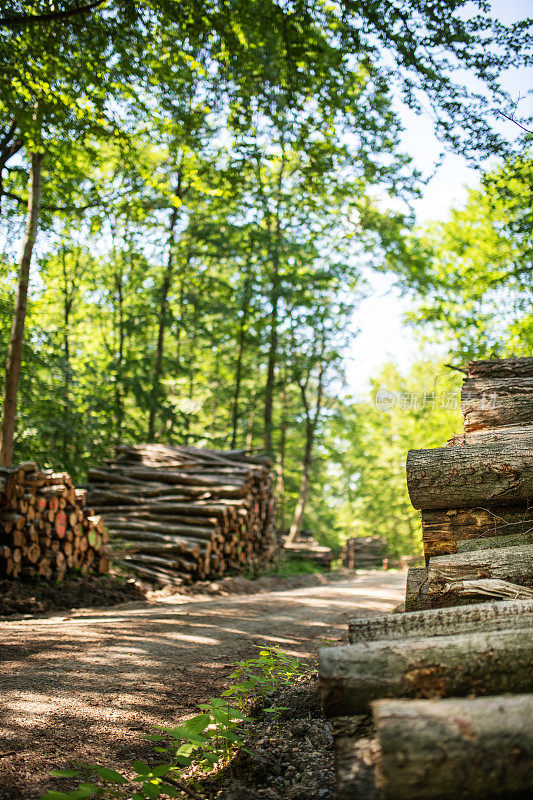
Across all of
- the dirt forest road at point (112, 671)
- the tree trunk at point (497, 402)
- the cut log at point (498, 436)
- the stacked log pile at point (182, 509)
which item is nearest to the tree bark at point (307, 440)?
the stacked log pile at point (182, 509)

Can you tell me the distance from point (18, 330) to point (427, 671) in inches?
377

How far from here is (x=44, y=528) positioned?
24.0 feet

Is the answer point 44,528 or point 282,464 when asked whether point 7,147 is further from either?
point 282,464

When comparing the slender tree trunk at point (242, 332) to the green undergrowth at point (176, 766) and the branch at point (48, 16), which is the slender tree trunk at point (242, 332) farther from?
the green undergrowth at point (176, 766)

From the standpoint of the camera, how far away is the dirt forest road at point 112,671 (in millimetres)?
2586

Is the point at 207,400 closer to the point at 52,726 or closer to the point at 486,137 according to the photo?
the point at 486,137

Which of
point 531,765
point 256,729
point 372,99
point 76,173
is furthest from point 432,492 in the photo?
point 76,173

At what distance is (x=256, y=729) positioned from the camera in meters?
3.04

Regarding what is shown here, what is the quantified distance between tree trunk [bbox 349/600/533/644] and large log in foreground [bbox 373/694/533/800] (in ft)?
3.04

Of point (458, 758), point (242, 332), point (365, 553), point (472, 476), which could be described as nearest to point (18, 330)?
point (472, 476)

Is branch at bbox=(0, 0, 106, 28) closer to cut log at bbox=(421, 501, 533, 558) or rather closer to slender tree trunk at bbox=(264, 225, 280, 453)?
cut log at bbox=(421, 501, 533, 558)

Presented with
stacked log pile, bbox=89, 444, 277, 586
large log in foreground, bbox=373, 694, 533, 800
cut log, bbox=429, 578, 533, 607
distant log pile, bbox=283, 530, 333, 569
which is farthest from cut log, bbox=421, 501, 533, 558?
distant log pile, bbox=283, 530, 333, 569

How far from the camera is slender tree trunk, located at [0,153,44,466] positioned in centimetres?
938

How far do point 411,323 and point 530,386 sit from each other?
12876 millimetres
